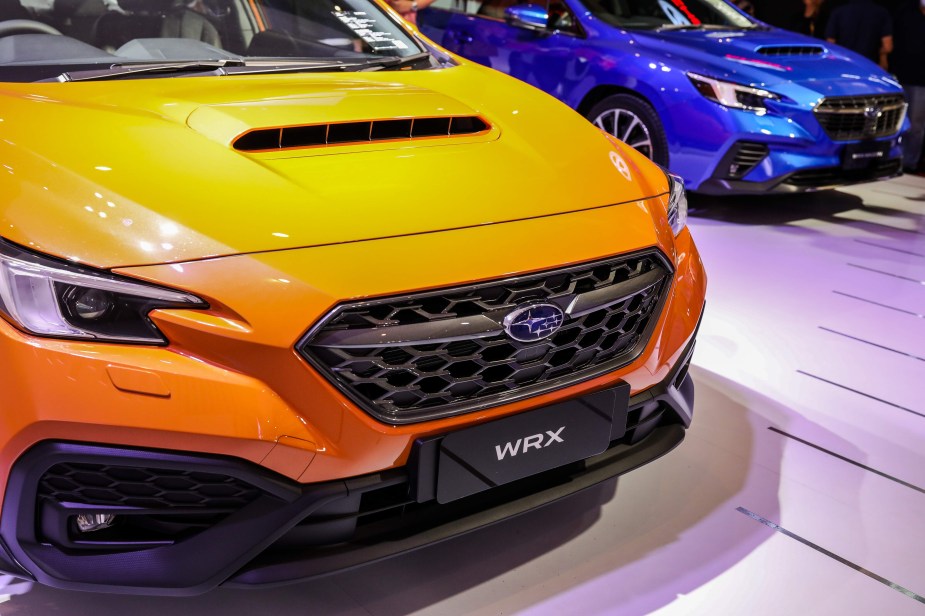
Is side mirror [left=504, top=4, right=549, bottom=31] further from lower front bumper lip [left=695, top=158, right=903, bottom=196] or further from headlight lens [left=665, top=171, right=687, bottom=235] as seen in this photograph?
headlight lens [left=665, top=171, right=687, bottom=235]

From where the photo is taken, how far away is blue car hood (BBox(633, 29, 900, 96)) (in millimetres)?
4609

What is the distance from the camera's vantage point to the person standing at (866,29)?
6820mm

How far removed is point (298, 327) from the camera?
1423 millimetres

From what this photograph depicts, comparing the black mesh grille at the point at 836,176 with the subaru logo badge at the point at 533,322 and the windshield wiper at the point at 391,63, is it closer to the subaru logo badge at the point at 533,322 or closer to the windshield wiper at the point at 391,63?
the windshield wiper at the point at 391,63

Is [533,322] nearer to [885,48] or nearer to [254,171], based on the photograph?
[254,171]

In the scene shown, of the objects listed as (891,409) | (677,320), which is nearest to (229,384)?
(677,320)

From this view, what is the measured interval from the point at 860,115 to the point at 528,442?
12.8ft

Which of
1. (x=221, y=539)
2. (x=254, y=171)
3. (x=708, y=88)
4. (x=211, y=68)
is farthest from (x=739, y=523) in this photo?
(x=708, y=88)

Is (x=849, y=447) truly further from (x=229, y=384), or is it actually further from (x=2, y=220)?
(x=2, y=220)

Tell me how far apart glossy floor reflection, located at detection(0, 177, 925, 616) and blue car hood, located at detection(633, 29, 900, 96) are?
5.25ft

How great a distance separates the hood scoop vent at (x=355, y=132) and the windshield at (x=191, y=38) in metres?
0.49

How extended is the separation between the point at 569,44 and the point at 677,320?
3.54 m

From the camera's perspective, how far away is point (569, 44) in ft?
16.7

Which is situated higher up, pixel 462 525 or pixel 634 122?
pixel 634 122
